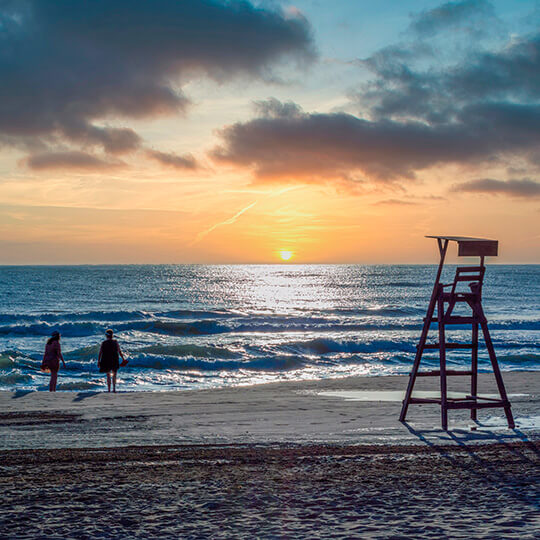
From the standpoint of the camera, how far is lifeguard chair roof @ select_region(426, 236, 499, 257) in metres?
8.79

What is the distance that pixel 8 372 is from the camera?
840 inches

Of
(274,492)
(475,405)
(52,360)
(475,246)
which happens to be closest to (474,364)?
(475,405)

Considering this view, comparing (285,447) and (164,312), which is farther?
(164,312)

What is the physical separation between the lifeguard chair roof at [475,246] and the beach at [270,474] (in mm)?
2560

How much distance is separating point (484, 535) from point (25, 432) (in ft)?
24.2

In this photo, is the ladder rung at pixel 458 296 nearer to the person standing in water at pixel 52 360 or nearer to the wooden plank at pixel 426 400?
the wooden plank at pixel 426 400

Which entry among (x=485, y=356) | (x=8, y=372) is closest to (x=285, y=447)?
(x=8, y=372)

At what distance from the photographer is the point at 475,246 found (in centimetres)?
886

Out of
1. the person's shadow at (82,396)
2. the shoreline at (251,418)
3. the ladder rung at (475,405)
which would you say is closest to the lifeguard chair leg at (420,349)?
the shoreline at (251,418)

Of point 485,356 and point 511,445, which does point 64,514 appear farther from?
point 485,356

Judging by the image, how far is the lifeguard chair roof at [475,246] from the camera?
879 centimetres

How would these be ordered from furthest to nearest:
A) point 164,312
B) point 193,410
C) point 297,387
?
point 164,312
point 297,387
point 193,410

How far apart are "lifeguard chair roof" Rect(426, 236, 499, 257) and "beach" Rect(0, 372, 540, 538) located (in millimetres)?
2560

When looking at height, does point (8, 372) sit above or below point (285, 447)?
below
